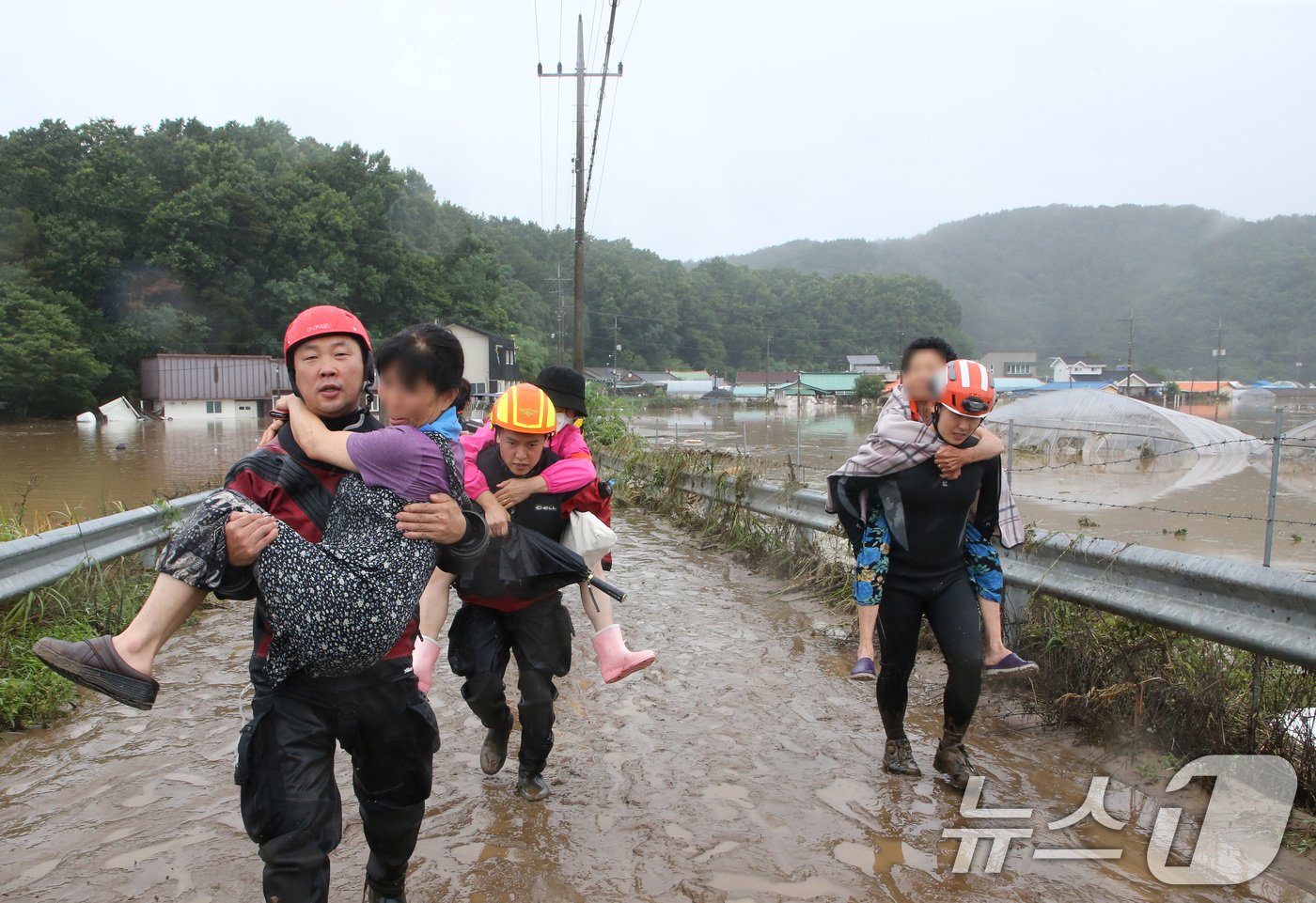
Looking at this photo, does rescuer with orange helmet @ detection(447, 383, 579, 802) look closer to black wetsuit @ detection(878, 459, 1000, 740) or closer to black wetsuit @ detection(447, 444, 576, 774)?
black wetsuit @ detection(447, 444, 576, 774)

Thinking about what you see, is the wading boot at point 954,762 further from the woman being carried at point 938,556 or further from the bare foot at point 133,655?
the bare foot at point 133,655

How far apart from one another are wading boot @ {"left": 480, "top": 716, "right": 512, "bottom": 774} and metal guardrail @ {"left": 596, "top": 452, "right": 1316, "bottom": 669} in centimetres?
285

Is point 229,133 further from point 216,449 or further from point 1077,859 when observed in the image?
point 1077,859

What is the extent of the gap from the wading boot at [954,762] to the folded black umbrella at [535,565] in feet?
5.16

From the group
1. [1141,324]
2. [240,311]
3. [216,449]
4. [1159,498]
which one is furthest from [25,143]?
[1141,324]

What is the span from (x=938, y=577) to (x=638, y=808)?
1.59 m

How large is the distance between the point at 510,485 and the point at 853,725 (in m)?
2.24

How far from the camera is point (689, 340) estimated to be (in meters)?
126

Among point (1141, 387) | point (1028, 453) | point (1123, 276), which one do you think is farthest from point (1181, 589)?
point (1123, 276)

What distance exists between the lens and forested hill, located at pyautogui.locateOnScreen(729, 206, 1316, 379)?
379ft

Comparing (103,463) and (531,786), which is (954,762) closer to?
(531,786)

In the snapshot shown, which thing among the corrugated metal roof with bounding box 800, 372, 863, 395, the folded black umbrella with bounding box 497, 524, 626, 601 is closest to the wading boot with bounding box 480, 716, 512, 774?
the folded black umbrella with bounding box 497, 524, 626, 601

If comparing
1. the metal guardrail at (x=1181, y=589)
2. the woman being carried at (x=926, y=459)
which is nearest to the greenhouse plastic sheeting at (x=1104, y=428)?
the metal guardrail at (x=1181, y=589)

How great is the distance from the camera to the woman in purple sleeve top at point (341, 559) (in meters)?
2.06
